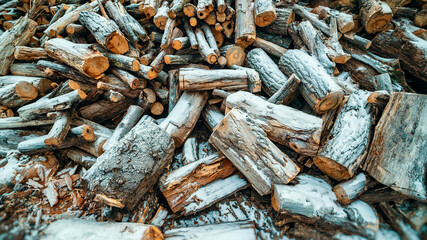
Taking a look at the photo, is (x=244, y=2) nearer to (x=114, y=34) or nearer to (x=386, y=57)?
(x=114, y=34)

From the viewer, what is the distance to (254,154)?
2.07 metres

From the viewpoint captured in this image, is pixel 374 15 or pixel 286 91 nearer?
pixel 286 91

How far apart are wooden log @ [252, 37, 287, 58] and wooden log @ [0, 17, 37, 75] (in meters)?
4.07

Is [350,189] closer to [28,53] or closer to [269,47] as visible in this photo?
[269,47]

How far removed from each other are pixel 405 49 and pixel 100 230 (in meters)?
4.57

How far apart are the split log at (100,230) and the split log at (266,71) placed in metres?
2.23

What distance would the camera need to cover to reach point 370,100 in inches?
86.6

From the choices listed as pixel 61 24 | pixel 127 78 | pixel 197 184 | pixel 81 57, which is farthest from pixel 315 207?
pixel 61 24

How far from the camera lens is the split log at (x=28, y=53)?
3.22m

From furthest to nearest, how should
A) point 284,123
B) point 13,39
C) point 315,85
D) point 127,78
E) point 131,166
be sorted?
point 13,39
point 127,78
point 315,85
point 284,123
point 131,166

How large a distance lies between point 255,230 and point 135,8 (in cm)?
388

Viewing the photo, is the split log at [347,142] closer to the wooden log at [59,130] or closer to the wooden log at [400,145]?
the wooden log at [400,145]

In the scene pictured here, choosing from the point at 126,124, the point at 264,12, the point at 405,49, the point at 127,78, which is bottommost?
the point at 126,124

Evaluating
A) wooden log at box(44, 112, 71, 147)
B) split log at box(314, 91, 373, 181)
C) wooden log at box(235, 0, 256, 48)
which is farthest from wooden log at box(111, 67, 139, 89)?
split log at box(314, 91, 373, 181)
